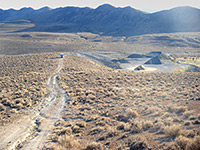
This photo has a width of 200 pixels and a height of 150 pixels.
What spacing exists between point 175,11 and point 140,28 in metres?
46.5

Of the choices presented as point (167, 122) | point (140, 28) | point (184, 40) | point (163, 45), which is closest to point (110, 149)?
point (167, 122)

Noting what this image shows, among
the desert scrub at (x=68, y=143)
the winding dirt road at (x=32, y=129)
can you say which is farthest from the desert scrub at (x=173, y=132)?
the winding dirt road at (x=32, y=129)

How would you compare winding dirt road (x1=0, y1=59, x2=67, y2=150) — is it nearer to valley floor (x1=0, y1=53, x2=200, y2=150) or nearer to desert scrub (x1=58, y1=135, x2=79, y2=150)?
valley floor (x1=0, y1=53, x2=200, y2=150)

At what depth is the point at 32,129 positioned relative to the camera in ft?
39.1

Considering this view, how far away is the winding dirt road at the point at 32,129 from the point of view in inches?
394

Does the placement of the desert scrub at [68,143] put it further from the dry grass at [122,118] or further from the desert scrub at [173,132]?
the desert scrub at [173,132]

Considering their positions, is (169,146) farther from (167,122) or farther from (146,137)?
(167,122)

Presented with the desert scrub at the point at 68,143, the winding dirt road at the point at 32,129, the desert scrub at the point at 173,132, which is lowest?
the winding dirt road at the point at 32,129

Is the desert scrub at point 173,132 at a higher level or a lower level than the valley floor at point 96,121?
higher

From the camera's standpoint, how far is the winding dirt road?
1002 cm

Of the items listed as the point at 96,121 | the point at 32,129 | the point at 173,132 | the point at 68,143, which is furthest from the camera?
the point at 96,121

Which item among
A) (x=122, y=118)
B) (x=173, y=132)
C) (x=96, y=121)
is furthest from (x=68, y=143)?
(x=173, y=132)

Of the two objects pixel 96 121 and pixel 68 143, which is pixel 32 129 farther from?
pixel 96 121

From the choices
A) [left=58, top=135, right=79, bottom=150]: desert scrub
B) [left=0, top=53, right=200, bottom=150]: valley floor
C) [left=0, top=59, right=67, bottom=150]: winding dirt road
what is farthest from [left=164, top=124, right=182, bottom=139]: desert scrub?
[left=0, top=59, right=67, bottom=150]: winding dirt road
